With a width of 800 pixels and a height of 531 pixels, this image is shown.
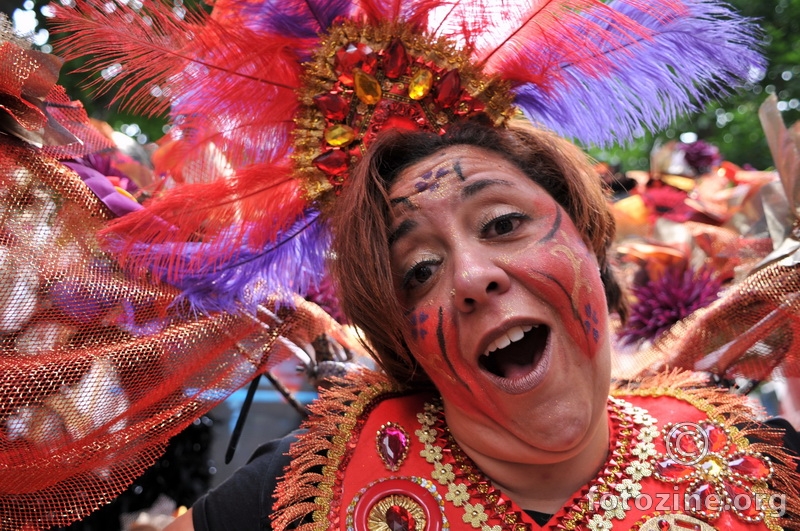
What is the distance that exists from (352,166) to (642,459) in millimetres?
1132

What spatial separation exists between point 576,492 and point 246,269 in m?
1.13

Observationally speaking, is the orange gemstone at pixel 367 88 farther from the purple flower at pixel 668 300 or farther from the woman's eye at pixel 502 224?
the purple flower at pixel 668 300

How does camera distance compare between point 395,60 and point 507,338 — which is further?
point 395,60

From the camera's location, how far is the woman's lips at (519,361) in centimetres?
169

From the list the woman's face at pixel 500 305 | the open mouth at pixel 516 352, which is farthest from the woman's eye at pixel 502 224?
the open mouth at pixel 516 352

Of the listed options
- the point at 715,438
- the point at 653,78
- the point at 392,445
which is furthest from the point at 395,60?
the point at 715,438

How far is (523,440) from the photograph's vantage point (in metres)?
1.75

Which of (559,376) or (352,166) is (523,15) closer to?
(352,166)

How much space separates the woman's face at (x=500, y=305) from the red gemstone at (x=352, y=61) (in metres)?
0.34

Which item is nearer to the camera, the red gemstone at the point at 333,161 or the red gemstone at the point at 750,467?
the red gemstone at the point at 750,467

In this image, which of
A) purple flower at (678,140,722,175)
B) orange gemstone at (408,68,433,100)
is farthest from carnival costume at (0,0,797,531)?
purple flower at (678,140,722,175)

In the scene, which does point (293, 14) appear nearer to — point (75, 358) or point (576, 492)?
point (75, 358)

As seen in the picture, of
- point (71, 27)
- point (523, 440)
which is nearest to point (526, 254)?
point (523, 440)

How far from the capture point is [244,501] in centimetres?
Result: 193
